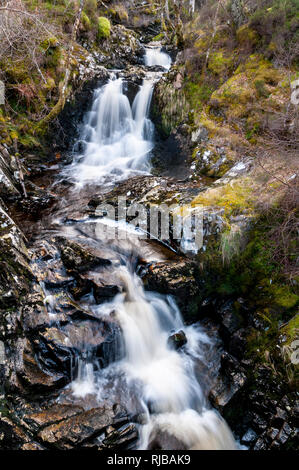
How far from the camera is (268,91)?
7.52 m

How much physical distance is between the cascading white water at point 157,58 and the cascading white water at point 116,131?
4.23 metres

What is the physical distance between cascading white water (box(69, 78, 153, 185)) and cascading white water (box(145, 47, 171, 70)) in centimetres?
423

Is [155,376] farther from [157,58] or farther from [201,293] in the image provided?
[157,58]

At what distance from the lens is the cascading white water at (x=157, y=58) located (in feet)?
46.1

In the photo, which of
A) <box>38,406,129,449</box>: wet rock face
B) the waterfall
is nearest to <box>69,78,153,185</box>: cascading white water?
the waterfall

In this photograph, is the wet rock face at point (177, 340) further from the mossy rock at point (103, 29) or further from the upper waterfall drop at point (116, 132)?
the mossy rock at point (103, 29)

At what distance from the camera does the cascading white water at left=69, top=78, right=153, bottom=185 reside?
9.60 metres

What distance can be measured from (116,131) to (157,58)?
6998 mm

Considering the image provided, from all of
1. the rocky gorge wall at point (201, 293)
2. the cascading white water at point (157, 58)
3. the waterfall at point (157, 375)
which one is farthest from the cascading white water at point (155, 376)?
the cascading white water at point (157, 58)

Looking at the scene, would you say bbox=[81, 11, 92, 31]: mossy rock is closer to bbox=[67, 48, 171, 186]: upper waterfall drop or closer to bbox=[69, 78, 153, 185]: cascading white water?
bbox=[67, 48, 171, 186]: upper waterfall drop

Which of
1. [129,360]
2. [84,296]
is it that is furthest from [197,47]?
[129,360]

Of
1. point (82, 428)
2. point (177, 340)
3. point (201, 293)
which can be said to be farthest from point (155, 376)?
point (201, 293)

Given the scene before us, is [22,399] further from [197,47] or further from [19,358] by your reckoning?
[197,47]

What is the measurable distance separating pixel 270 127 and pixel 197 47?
5.93 metres
